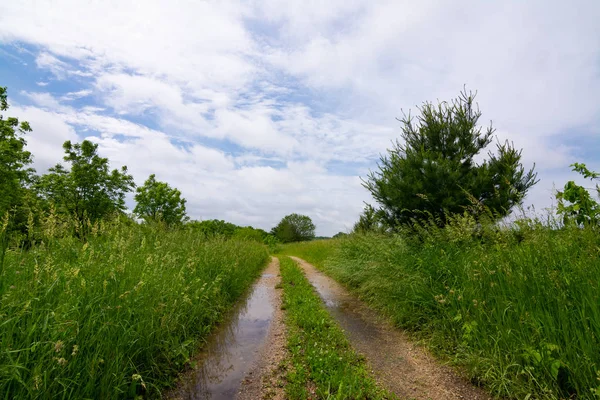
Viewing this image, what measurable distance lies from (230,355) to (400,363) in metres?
2.64

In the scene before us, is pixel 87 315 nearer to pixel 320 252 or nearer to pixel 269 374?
pixel 269 374

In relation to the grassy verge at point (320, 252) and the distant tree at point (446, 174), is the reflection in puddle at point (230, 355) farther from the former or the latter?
the grassy verge at point (320, 252)

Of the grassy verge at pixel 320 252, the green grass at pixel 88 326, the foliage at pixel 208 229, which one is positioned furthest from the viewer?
the grassy verge at pixel 320 252

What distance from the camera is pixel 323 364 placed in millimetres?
4289

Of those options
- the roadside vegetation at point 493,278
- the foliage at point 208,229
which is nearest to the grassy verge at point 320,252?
the foliage at point 208,229

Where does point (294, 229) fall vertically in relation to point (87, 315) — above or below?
above

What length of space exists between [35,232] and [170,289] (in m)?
1.97

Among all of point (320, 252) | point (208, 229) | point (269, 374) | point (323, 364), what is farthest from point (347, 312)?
point (320, 252)

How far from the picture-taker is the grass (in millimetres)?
3113

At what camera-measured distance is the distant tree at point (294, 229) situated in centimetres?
7729

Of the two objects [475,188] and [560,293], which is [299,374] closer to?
[560,293]

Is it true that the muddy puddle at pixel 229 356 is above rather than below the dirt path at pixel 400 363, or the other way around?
below

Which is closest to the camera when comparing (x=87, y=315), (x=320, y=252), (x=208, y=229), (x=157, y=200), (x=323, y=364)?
(x=87, y=315)

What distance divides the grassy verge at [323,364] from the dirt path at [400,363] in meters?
0.27
